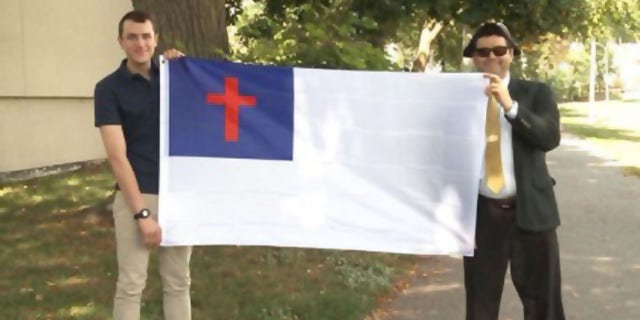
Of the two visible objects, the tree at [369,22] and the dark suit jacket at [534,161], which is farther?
the tree at [369,22]

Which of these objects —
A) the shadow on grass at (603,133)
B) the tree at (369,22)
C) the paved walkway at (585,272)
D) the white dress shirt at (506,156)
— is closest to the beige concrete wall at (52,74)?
the tree at (369,22)

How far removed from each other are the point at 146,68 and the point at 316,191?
1.22 meters

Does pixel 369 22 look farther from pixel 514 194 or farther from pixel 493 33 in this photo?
pixel 514 194

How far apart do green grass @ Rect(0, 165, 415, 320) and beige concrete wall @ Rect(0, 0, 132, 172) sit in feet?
12.7

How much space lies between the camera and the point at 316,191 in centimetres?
483

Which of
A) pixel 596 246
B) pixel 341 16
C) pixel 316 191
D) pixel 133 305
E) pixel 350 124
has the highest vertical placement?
pixel 341 16

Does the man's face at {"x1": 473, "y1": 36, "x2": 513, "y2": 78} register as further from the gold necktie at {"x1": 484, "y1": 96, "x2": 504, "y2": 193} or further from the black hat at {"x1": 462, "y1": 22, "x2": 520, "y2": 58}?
the gold necktie at {"x1": 484, "y1": 96, "x2": 504, "y2": 193}

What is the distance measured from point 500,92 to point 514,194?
1.79 feet

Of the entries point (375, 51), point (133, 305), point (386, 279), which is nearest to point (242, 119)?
point (133, 305)

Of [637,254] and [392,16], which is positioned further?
[392,16]

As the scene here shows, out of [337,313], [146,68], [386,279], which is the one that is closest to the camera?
[146,68]

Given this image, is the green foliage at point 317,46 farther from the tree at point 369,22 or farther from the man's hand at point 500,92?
the man's hand at point 500,92

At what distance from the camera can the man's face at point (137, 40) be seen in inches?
162

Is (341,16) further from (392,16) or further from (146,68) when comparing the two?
(392,16)
